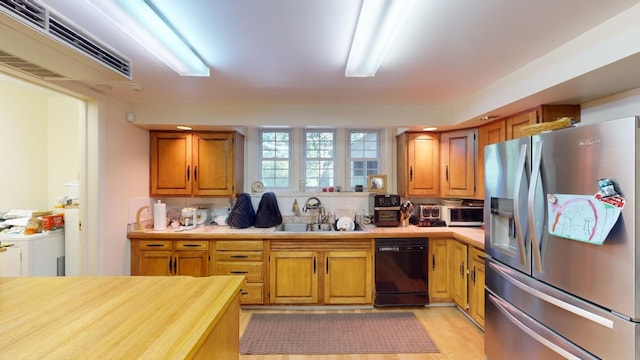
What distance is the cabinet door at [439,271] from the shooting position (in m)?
3.01

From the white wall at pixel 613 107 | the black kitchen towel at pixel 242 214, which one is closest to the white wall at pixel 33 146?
the black kitchen towel at pixel 242 214

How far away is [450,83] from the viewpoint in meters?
2.41

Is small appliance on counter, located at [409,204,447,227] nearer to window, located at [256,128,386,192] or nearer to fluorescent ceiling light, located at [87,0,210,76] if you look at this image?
window, located at [256,128,386,192]

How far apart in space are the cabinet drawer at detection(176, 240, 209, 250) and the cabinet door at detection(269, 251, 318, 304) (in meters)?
0.76

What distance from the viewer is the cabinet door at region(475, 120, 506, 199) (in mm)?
2754

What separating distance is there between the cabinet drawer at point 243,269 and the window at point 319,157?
1309 mm

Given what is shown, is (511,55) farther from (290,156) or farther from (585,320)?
(290,156)

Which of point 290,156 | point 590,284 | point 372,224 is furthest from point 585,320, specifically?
point 290,156

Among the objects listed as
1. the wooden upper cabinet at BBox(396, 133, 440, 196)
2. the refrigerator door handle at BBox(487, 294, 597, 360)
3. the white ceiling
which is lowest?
the refrigerator door handle at BBox(487, 294, 597, 360)

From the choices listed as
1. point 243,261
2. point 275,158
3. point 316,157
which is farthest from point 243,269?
point 316,157

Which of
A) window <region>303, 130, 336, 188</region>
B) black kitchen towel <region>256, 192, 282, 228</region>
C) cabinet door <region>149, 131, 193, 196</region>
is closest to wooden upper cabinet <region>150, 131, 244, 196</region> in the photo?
cabinet door <region>149, 131, 193, 196</region>

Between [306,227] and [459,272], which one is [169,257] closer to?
[306,227]

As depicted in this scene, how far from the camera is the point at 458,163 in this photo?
10.6ft

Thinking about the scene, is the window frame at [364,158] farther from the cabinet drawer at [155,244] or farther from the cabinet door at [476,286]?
the cabinet drawer at [155,244]
